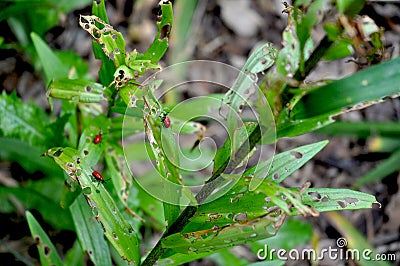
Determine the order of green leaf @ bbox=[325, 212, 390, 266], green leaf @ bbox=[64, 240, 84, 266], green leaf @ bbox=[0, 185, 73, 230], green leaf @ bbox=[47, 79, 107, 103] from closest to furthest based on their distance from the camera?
green leaf @ bbox=[47, 79, 107, 103] < green leaf @ bbox=[64, 240, 84, 266] < green leaf @ bbox=[0, 185, 73, 230] < green leaf @ bbox=[325, 212, 390, 266]

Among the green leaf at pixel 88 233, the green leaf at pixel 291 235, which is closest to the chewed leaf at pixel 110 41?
the green leaf at pixel 88 233

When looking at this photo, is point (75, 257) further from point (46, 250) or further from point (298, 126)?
point (298, 126)

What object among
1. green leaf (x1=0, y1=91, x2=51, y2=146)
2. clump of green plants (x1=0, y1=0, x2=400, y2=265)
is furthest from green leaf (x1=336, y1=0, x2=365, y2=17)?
green leaf (x1=0, y1=91, x2=51, y2=146)

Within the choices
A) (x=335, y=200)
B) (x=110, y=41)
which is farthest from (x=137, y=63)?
(x=335, y=200)

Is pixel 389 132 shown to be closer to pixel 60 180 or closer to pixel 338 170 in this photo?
pixel 338 170

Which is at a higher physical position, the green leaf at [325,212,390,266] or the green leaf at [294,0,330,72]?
the green leaf at [294,0,330,72]

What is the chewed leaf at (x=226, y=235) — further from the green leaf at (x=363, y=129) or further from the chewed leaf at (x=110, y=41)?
the green leaf at (x=363, y=129)

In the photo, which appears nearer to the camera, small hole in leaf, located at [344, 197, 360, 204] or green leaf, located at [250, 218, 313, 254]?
small hole in leaf, located at [344, 197, 360, 204]

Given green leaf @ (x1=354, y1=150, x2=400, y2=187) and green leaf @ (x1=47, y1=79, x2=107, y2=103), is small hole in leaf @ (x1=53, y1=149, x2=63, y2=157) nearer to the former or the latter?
green leaf @ (x1=47, y1=79, x2=107, y2=103)
